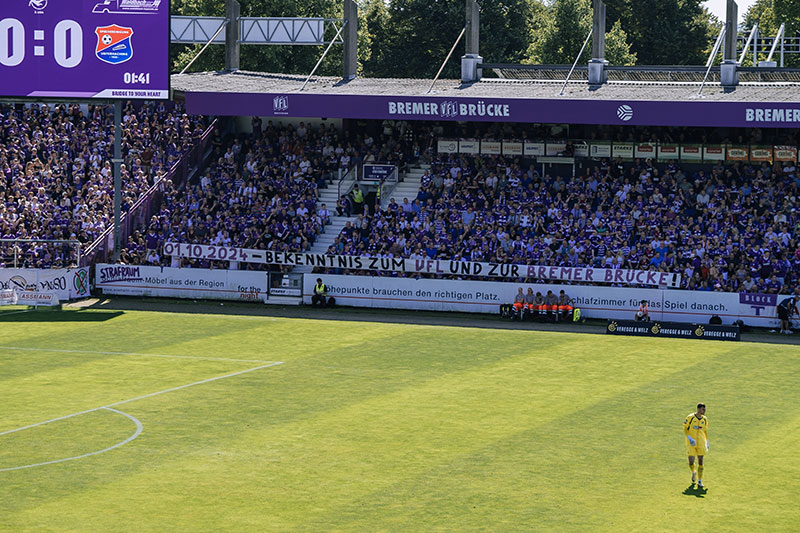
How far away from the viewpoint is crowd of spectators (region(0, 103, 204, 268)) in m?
49.8

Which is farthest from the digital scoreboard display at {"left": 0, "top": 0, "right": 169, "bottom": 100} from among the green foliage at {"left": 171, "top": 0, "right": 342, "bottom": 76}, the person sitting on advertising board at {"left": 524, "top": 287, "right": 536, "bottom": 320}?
the green foliage at {"left": 171, "top": 0, "right": 342, "bottom": 76}

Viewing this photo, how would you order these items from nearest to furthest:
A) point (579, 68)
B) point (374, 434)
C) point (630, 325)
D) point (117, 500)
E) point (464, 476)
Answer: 1. point (117, 500)
2. point (464, 476)
3. point (374, 434)
4. point (630, 325)
5. point (579, 68)

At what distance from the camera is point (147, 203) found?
51.6m

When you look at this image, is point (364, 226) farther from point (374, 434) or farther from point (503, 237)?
point (374, 434)

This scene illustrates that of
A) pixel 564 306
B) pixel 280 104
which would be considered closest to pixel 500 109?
pixel 564 306

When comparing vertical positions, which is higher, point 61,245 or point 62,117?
point 62,117

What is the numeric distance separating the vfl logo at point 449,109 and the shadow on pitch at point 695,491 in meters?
30.0

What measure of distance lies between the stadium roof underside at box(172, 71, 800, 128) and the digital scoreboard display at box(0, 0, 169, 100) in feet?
19.7

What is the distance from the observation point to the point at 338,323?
42625 millimetres

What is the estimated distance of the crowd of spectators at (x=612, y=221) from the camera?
4328 centimetres

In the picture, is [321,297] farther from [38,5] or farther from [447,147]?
[38,5]

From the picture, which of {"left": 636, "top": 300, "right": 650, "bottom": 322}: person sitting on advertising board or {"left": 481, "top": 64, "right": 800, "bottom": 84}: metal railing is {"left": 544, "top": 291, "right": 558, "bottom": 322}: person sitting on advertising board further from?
{"left": 481, "top": 64, "right": 800, "bottom": 84}: metal railing

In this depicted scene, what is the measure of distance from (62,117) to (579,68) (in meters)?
25.5

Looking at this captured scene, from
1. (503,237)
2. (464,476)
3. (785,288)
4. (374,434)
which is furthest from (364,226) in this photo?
(464,476)
